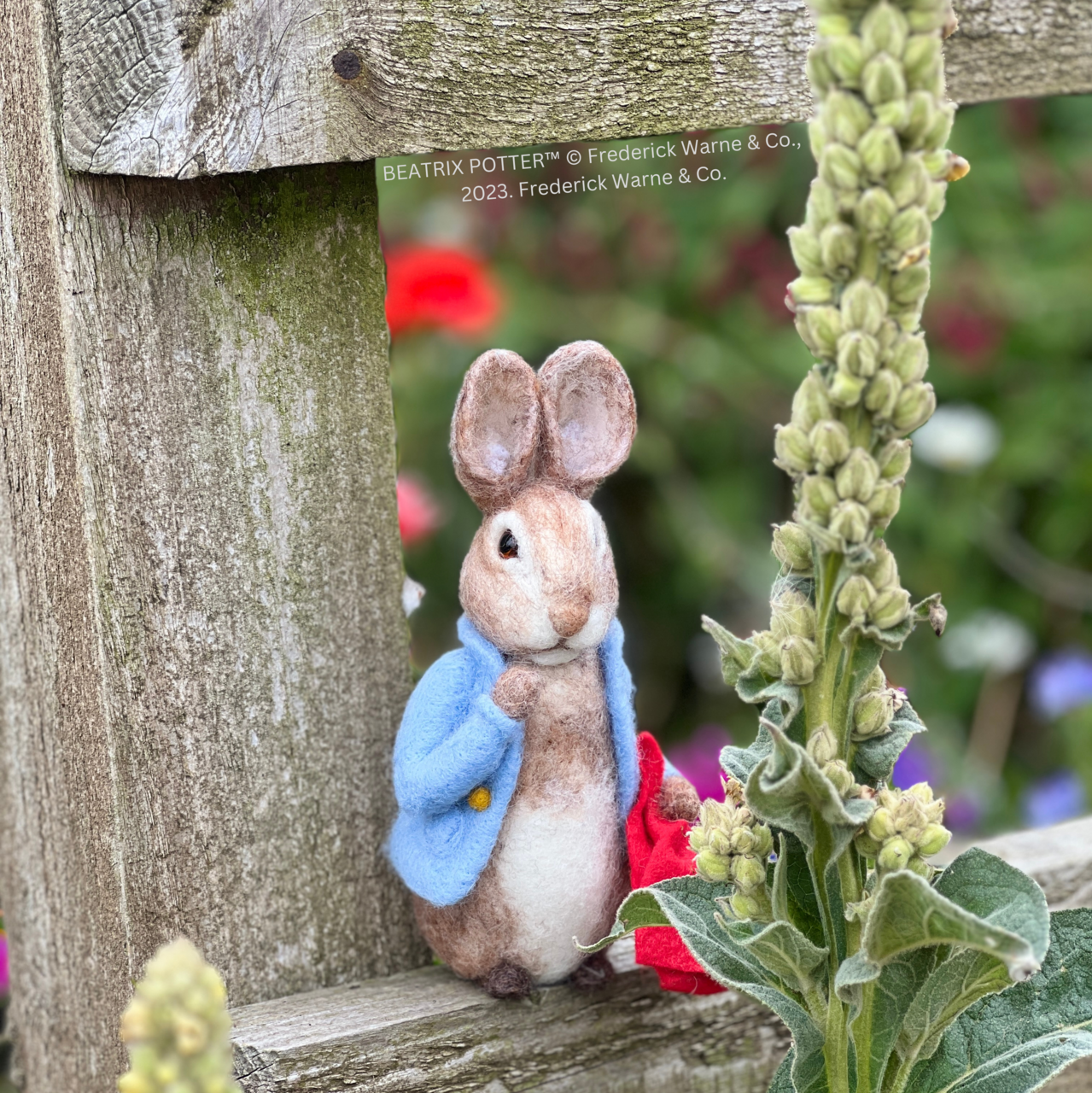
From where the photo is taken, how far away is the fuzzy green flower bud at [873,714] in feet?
2.28

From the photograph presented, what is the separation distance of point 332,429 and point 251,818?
0.25 m

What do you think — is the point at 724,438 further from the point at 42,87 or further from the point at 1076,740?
the point at 42,87

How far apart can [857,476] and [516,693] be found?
0.28m

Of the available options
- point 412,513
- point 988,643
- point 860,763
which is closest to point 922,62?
point 860,763

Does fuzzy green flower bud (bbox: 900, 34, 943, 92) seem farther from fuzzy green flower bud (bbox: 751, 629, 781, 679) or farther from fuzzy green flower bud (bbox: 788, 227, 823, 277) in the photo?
fuzzy green flower bud (bbox: 751, 629, 781, 679)

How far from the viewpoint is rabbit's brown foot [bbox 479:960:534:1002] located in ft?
2.93

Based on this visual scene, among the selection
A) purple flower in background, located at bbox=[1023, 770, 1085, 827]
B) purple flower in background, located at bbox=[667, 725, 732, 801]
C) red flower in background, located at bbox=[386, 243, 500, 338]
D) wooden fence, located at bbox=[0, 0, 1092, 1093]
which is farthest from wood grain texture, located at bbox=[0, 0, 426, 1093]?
purple flower in background, located at bbox=[1023, 770, 1085, 827]

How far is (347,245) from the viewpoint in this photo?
2.90 ft

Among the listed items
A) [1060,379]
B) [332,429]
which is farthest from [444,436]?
[332,429]

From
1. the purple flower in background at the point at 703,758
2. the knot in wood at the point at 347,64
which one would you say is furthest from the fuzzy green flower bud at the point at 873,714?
the purple flower in background at the point at 703,758

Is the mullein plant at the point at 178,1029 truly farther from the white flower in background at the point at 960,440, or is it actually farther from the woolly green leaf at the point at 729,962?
the white flower in background at the point at 960,440

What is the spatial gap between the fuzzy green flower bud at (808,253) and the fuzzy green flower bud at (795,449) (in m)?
0.07

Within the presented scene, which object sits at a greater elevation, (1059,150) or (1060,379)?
(1059,150)

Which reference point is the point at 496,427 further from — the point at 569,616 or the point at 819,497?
the point at 819,497
